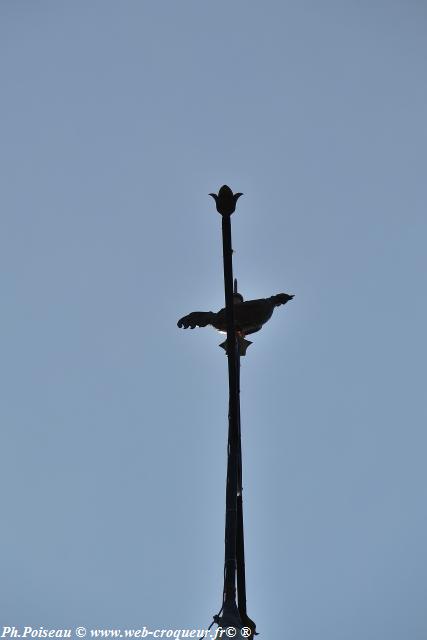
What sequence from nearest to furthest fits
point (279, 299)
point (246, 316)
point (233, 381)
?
point (233, 381), point (246, 316), point (279, 299)

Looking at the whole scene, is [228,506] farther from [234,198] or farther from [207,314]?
[234,198]

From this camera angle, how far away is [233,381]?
8.43 m

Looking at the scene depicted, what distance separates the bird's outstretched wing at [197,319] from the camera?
9.23 meters

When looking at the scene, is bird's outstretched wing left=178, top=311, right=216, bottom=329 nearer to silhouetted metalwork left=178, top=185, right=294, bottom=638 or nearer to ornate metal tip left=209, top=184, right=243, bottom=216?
silhouetted metalwork left=178, top=185, right=294, bottom=638

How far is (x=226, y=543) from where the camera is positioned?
25.1ft

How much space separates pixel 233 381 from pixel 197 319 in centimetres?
116

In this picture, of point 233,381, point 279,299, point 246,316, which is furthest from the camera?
point 279,299

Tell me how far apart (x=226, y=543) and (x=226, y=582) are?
34 centimetres

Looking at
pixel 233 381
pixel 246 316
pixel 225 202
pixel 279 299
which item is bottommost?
pixel 233 381

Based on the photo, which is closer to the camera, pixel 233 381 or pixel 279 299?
pixel 233 381

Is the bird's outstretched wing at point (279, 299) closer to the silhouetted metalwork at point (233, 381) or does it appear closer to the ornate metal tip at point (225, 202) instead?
the silhouetted metalwork at point (233, 381)

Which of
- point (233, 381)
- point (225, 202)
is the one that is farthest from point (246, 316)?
point (225, 202)

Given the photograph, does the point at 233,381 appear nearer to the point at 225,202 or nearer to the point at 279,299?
the point at 279,299

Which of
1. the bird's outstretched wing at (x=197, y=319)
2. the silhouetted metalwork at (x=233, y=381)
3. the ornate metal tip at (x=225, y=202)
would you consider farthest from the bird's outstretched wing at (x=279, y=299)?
the ornate metal tip at (x=225, y=202)
